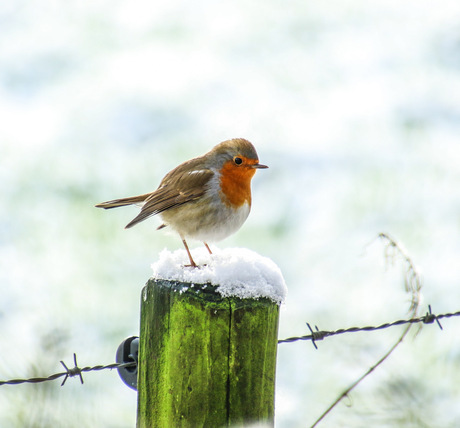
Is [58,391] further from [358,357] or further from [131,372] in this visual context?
[358,357]

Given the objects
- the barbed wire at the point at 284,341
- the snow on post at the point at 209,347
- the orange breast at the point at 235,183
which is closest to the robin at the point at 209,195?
the orange breast at the point at 235,183

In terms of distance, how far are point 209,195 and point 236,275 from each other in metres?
1.33

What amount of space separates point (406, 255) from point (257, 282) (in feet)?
2.60

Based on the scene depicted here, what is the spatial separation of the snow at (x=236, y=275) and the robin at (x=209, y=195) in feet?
3.33

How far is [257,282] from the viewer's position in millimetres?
2035

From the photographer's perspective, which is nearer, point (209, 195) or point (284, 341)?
point (284, 341)

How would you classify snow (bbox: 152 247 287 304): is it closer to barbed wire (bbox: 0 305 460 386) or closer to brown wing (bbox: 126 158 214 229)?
barbed wire (bbox: 0 305 460 386)

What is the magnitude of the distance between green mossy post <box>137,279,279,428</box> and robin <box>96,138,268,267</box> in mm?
1259

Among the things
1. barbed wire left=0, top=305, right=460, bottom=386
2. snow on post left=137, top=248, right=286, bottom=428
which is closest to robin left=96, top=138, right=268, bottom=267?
barbed wire left=0, top=305, right=460, bottom=386

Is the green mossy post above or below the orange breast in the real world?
below

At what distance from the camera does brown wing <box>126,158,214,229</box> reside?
10.8ft

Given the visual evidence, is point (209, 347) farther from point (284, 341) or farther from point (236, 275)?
point (284, 341)

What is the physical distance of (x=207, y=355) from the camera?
192 cm

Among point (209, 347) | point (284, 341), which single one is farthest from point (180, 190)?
point (209, 347)
